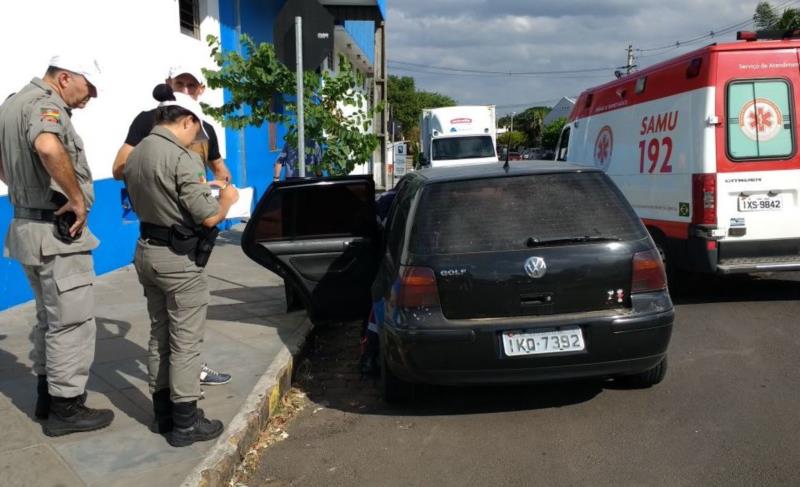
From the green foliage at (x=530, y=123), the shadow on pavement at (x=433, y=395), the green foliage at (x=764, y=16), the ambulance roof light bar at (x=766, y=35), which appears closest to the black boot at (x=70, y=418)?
the shadow on pavement at (x=433, y=395)

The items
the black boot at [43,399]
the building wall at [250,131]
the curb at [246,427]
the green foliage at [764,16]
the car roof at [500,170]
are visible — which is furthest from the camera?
the green foliage at [764,16]

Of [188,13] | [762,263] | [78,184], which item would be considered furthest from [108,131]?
[762,263]

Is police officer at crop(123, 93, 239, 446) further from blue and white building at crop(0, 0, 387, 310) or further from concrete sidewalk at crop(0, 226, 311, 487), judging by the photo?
blue and white building at crop(0, 0, 387, 310)

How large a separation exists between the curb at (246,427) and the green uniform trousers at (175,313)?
31 cm

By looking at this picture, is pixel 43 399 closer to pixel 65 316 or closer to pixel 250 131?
pixel 65 316

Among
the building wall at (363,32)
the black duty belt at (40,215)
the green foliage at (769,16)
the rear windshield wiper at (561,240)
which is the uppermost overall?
the green foliage at (769,16)

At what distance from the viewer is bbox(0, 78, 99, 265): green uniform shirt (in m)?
3.57

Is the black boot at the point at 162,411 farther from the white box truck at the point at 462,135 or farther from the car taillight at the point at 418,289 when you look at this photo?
the white box truck at the point at 462,135

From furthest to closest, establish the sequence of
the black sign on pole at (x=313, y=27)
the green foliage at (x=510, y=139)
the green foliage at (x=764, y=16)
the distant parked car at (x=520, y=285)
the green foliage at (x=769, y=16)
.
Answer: the green foliage at (x=764, y=16)
the green foliage at (x=769, y=16)
the green foliage at (x=510, y=139)
the black sign on pole at (x=313, y=27)
the distant parked car at (x=520, y=285)

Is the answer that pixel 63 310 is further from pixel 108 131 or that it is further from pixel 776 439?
pixel 108 131

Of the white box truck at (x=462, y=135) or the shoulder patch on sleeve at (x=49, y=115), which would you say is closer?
the shoulder patch on sleeve at (x=49, y=115)

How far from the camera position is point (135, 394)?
14.6 ft

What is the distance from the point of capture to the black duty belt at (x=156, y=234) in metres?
3.62

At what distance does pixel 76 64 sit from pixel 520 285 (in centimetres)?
269
